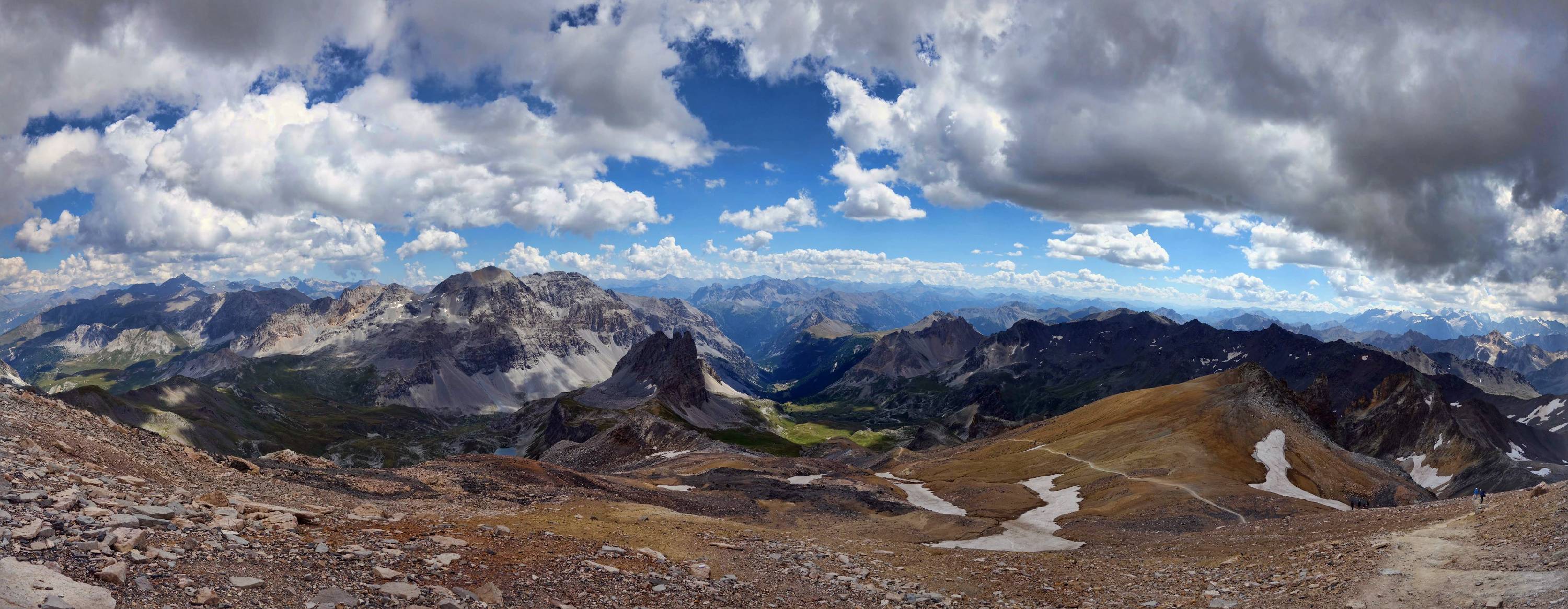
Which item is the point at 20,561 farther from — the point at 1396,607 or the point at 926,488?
the point at 926,488

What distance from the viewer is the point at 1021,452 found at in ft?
394

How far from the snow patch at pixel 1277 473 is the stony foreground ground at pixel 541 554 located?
125ft

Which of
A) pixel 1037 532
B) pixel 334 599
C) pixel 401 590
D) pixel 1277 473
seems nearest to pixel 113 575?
pixel 334 599

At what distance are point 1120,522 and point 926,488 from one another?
1503 inches

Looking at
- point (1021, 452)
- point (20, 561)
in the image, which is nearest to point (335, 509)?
point (20, 561)

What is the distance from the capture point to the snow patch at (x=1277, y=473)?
78.3 meters

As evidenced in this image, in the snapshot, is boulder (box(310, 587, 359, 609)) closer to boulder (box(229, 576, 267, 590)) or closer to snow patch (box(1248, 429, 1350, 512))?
boulder (box(229, 576, 267, 590))

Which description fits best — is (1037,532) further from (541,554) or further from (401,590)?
(401,590)

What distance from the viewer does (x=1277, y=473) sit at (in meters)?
88.8

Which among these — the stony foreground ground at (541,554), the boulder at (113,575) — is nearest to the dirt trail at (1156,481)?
the stony foreground ground at (541,554)

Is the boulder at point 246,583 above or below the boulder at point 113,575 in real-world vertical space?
below

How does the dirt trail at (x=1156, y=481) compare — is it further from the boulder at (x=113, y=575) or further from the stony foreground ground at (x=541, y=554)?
the boulder at (x=113, y=575)

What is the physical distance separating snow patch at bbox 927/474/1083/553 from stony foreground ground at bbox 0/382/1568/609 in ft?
21.9

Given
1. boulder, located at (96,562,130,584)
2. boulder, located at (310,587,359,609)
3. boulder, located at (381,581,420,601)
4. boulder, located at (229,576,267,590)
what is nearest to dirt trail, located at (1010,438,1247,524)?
boulder, located at (381,581,420,601)
